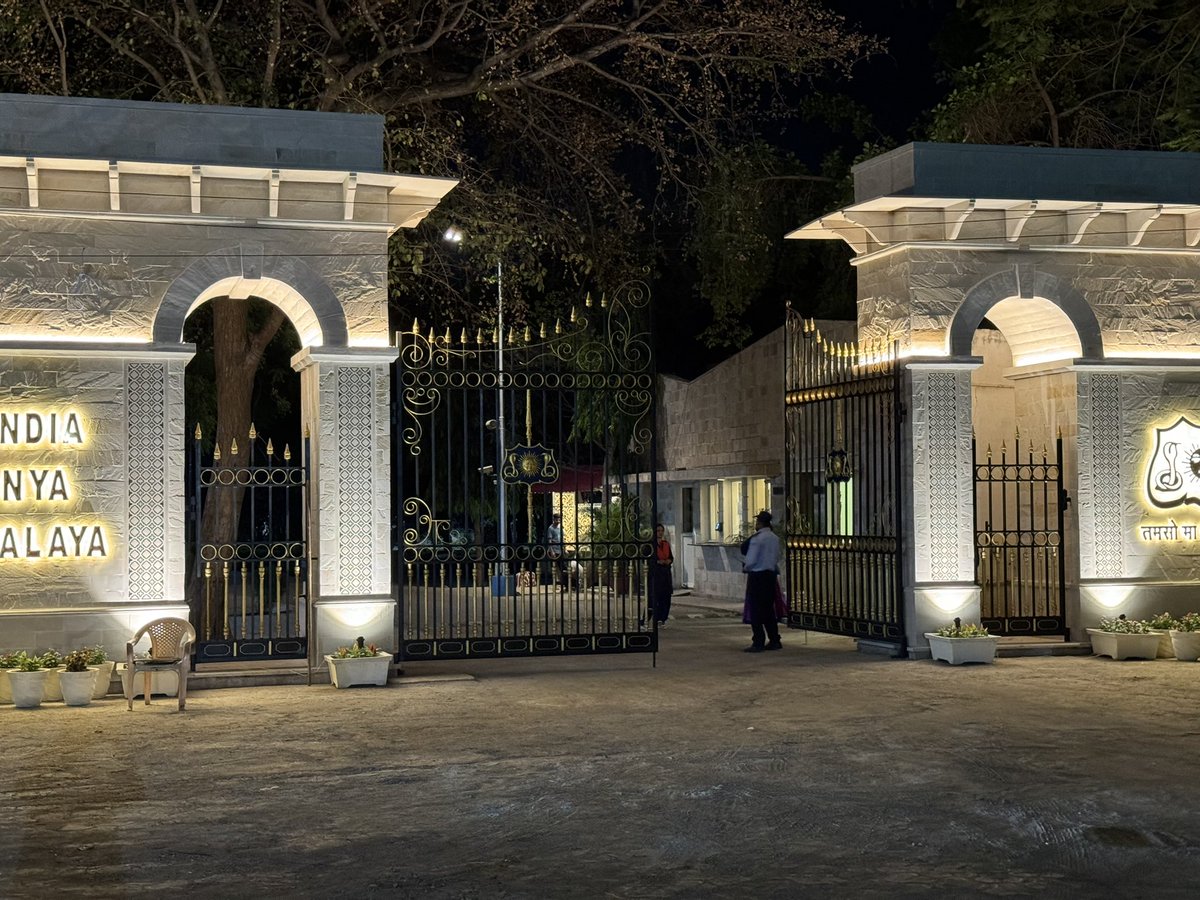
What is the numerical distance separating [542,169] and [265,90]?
14.2ft

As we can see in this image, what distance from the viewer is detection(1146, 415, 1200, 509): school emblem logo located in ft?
50.8

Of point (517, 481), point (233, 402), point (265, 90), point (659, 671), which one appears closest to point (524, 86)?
point (265, 90)

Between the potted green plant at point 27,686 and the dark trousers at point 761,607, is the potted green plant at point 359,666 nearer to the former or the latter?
the potted green plant at point 27,686

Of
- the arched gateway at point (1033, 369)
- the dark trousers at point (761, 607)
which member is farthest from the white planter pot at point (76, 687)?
the arched gateway at point (1033, 369)

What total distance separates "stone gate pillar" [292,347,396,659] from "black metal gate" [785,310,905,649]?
4827 millimetres

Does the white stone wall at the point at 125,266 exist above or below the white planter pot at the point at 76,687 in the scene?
above

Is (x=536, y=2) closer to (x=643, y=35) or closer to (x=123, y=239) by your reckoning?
(x=643, y=35)

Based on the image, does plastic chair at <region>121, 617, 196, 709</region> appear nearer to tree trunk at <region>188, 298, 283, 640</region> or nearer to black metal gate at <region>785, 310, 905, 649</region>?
tree trunk at <region>188, 298, 283, 640</region>

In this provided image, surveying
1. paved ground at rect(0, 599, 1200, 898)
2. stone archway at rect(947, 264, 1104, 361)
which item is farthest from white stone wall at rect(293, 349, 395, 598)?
stone archway at rect(947, 264, 1104, 361)

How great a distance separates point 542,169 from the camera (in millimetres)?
19922

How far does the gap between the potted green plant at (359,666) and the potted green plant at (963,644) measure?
A: 17.4 ft

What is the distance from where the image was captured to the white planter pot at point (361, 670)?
13.0 metres

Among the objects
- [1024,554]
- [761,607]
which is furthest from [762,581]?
[1024,554]

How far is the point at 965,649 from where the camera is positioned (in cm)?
1438
